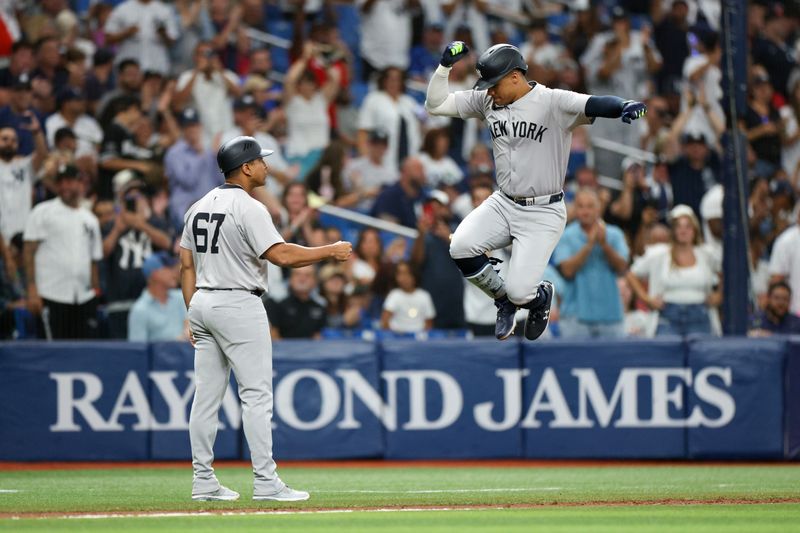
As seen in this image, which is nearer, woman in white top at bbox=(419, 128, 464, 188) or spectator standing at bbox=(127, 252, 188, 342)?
spectator standing at bbox=(127, 252, 188, 342)

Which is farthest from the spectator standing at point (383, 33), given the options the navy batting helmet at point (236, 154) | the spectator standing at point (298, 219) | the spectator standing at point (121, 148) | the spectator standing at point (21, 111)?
the navy batting helmet at point (236, 154)

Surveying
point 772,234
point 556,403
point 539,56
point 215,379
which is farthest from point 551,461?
point 539,56

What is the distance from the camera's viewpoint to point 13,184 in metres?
14.5

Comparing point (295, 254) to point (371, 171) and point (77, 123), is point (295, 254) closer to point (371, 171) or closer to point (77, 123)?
point (77, 123)

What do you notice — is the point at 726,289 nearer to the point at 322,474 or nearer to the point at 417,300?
the point at 417,300

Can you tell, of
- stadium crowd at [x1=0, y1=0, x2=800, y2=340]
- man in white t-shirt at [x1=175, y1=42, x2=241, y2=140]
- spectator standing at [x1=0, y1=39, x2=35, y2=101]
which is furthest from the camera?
man in white t-shirt at [x1=175, y1=42, x2=241, y2=140]

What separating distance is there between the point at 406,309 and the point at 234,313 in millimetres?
5796

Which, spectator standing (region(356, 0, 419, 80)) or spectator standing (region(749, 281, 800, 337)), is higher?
spectator standing (region(356, 0, 419, 80))

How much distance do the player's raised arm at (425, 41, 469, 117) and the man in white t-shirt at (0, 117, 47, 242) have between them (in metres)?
6.11

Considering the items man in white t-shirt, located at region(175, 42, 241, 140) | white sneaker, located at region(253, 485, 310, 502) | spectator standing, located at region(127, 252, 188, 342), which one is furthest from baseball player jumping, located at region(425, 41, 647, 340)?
man in white t-shirt, located at region(175, 42, 241, 140)

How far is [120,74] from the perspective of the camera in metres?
17.1

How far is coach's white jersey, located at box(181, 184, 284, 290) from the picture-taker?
359 inches

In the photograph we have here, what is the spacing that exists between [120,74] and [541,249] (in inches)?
350

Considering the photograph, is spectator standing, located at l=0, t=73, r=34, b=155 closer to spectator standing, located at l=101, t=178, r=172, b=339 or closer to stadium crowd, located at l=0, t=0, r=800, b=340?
stadium crowd, located at l=0, t=0, r=800, b=340
